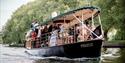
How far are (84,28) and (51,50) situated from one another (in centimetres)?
42

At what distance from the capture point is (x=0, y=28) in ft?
12.3

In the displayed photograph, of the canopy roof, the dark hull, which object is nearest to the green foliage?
the canopy roof

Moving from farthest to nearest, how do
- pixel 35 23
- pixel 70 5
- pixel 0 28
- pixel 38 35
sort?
pixel 38 35, pixel 35 23, pixel 70 5, pixel 0 28

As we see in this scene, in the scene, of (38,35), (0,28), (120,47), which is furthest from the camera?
(120,47)

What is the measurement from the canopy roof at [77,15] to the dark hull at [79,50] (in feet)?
0.85

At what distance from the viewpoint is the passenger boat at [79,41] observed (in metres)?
4.34

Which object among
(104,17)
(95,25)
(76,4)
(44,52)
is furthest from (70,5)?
(104,17)

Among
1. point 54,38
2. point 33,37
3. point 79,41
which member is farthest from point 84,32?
point 33,37

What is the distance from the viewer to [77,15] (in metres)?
4.54

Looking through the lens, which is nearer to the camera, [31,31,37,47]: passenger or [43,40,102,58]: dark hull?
[43,40,102,58]: dark hull

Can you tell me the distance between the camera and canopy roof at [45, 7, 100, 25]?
14.4 feet

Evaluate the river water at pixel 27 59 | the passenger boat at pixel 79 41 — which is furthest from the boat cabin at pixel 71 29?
the river water at pixel 27 59

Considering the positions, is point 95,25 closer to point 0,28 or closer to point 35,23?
point 35,23

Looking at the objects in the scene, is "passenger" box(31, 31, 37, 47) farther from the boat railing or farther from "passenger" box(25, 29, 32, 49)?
the boat railing
